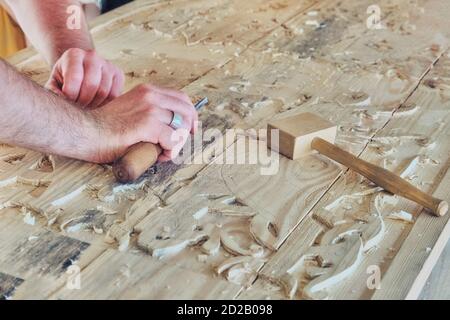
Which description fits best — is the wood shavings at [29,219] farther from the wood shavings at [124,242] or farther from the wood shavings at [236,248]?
the wood shavings at [236,248]

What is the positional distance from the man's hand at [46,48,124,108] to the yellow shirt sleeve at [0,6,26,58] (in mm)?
825

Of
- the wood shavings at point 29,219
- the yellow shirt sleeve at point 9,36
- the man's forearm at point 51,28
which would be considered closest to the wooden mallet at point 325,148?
the wood shavings at point 29,219

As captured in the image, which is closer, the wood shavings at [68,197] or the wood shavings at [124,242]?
the wood shavings at [124,242]

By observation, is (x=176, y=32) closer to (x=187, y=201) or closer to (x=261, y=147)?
(x=261, y=147)

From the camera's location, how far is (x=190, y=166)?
1.22 metres

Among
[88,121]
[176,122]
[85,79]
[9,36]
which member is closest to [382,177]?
[176,122]

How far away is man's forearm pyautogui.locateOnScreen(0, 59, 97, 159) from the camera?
1091 millimetres

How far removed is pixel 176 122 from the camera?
126 cm

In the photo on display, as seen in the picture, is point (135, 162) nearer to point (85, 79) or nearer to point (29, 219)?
point (29, 219)

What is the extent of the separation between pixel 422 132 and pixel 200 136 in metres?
0.50

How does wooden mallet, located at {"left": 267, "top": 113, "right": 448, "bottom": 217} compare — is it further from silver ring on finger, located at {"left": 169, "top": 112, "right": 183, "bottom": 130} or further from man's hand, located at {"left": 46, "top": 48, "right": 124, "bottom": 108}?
man's hand, located at {"left": 46, "top": 48, "right": 124, "bottom": 108}

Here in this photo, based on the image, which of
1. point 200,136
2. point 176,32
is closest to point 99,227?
point 200,136

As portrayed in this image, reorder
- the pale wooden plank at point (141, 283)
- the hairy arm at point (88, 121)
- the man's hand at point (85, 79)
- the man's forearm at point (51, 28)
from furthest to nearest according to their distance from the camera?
1. the man's forearm at point (51, 28)
2. the man's hand at point (85, 79)
3. the hairy arm at point (88, 121)
4. the pale wooden plank at point (141, 283)

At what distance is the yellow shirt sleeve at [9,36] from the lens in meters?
2.13
